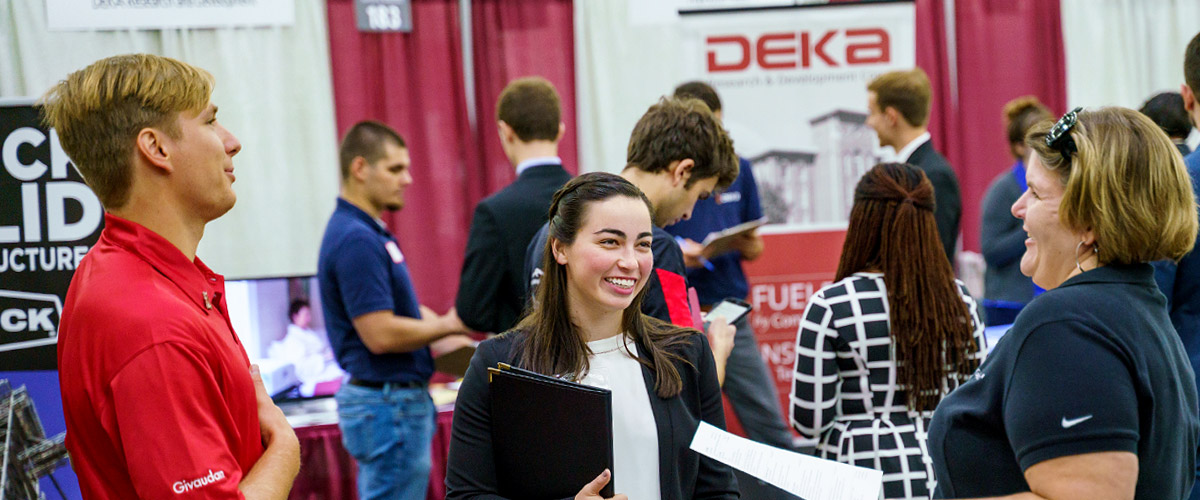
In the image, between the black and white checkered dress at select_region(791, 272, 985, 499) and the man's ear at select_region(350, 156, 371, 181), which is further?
the man's ear at select_region(350, 156, 371, 181)

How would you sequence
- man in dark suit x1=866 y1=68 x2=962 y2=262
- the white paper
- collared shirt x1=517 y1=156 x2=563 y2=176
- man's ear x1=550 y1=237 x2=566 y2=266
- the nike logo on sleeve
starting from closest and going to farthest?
the nike logo on sleeve, the white paper, man's ear x1=550 y1=237 x2=566 y2=266, collared shirt x1=517 y1=156 x2=563 y2=176, man in dark suit x1=866 y1=68 x2=962 y2=262

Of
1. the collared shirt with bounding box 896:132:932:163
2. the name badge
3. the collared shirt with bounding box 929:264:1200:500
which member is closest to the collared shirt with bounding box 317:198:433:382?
the name badge

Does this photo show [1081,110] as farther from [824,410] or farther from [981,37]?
[981,37]

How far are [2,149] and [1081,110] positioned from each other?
8.79 ft

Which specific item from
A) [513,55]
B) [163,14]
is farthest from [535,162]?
[163,14]

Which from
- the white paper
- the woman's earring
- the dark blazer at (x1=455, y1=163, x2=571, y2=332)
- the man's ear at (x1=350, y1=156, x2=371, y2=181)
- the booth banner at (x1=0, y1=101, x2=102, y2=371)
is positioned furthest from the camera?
the man's ear at (x1=350, y1=156, x2=371, y2=181)

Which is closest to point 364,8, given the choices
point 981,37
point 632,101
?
point 632,101

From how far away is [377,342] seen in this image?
318 cm

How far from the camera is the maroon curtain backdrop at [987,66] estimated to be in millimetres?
5152

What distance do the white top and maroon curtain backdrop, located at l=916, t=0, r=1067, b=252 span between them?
13.2ft

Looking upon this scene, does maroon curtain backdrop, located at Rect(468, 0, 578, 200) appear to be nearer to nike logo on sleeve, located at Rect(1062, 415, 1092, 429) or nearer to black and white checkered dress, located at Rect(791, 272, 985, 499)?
black and white checkered dress, located at Rect(791, 272, 985, 499)

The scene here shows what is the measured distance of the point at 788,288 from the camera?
15.1 feet

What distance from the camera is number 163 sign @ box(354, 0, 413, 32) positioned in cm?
472

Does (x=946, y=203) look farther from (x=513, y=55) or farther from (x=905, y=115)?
(x=513, y=55)
